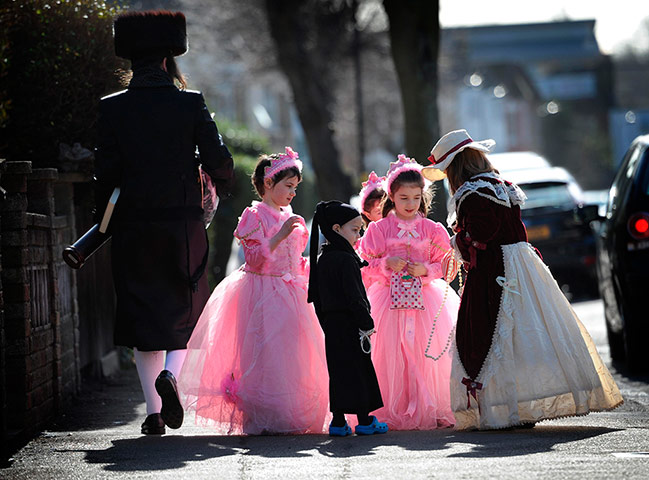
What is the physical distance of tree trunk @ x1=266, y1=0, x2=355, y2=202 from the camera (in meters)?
21.5

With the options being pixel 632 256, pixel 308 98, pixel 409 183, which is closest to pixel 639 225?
pixel 632 256

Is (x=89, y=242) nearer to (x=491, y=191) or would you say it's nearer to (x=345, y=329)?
(x=345, y=329)

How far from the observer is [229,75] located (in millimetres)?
46031

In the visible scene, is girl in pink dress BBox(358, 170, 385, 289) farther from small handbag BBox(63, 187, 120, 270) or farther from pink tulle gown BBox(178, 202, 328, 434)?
small handbag BBox(63, 187, 120, 270)

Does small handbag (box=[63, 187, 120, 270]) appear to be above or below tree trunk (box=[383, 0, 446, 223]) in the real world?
below

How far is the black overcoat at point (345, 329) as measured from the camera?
23.1ft

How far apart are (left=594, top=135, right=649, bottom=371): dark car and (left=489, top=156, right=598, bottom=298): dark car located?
21.2 ft

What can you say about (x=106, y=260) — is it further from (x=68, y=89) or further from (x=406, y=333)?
(x=406, y=333)

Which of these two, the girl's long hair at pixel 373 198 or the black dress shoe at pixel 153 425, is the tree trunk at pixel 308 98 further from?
the black dress shoe at pixel 153 425

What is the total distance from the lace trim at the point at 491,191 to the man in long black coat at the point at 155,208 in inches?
49.4

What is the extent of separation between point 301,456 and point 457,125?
223 ft

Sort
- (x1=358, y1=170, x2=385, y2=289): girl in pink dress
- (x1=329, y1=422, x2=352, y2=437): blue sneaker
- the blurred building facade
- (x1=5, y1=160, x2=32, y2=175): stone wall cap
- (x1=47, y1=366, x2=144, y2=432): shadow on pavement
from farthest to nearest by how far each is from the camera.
→ the blurred building facade < (x1=358, y1=170, x2=385, y2=289): girl in pink dress < (x1=47, y1=366, x2=144, y2=432): shadow on pavement < (x1=5, y1=160, x2=32, y2=175): stone wall cap < (x1=329, y1=422, x2=352, y2=437): blue sneaker

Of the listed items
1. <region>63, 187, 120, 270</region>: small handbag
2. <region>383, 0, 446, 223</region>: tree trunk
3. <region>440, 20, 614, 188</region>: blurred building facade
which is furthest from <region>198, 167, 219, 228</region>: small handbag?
<region>440, 20, 614, 188</region>: blurred building facade

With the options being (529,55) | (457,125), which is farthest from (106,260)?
(529,55)
